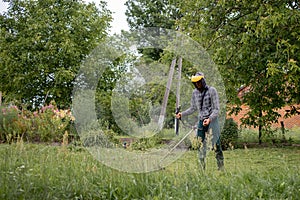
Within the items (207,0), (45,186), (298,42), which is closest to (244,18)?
(207,0)

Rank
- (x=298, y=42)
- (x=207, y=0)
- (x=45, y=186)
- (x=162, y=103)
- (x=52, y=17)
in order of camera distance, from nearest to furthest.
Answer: (x=45, y=186)
(x=298, y=42)
(x=162, y=103)
(x=207, y=0)
(x=52, y=17)

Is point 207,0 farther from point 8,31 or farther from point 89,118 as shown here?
point 8,31

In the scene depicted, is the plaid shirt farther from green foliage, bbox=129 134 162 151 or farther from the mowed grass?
green foliage, bbox=129 134 162 151

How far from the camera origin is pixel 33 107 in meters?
14.9

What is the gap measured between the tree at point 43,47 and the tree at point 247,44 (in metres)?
7.19

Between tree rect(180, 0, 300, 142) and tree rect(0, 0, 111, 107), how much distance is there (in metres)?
7.19

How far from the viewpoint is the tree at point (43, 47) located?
47.2 ft

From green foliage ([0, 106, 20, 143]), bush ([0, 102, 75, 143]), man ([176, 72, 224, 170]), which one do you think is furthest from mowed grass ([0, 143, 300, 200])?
bush ([0, 102, 75, 143])

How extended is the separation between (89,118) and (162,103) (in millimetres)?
1428

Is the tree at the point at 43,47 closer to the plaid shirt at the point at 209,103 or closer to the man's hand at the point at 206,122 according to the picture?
the plaid shirt at the point at 209,103

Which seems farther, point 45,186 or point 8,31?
point 8,31

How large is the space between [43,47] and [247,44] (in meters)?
9.62

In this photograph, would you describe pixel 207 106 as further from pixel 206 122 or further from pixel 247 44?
pixel 247 44

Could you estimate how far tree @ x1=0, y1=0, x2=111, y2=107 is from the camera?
1438 cm
